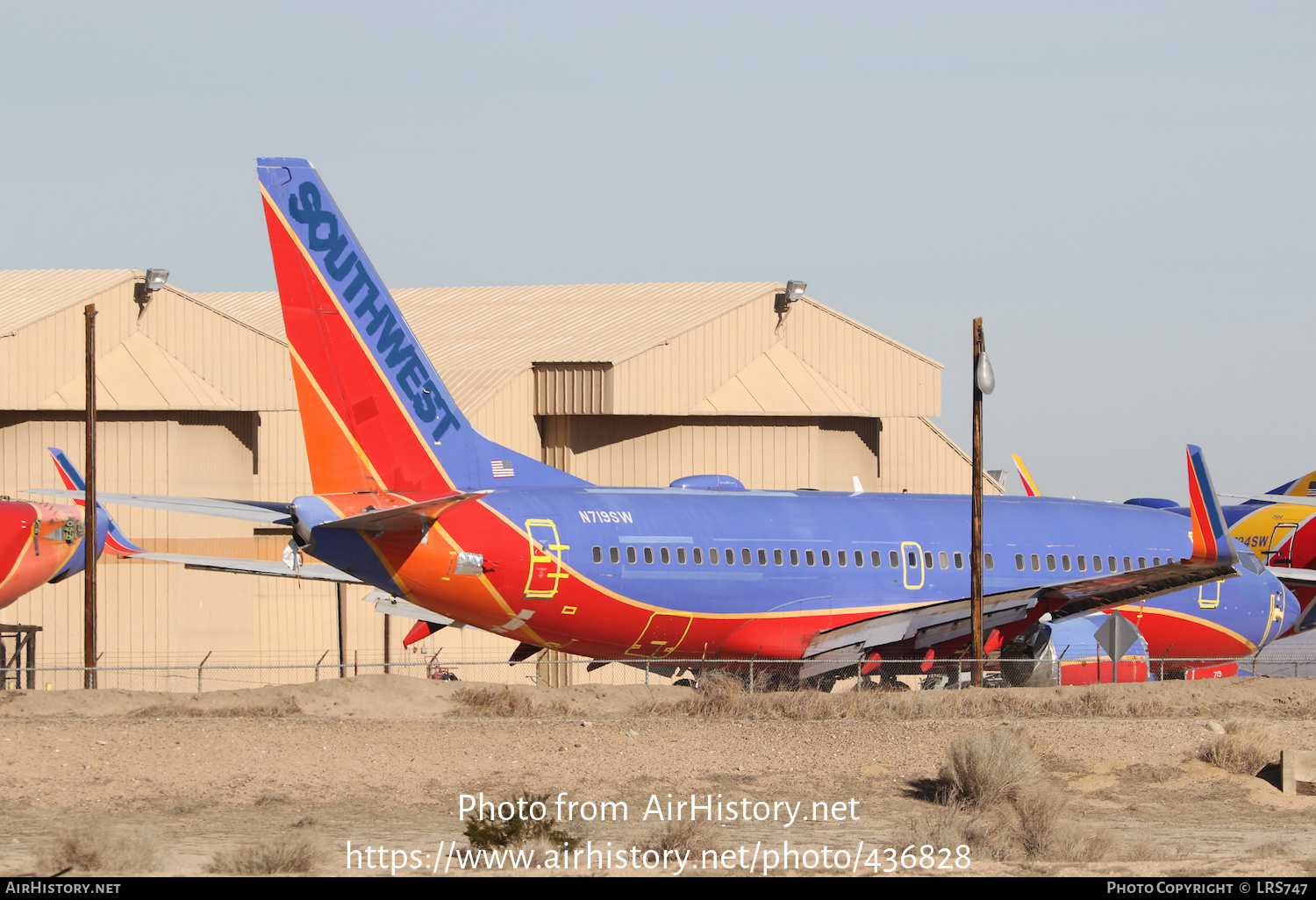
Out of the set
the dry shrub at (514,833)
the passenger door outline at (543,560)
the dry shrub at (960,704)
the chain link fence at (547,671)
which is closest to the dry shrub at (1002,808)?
the dry shrub at (960,704)

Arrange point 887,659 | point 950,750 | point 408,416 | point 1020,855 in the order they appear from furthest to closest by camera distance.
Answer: point 887,659, point 408,416, point 950,750, point 1020,855

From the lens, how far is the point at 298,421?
4588 cm

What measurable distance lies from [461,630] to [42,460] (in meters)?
12.1

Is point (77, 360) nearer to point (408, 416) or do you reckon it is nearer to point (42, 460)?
point (42, 460)

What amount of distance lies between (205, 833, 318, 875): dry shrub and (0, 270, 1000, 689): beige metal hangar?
26.5 m

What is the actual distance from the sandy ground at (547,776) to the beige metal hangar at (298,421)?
17086 mm

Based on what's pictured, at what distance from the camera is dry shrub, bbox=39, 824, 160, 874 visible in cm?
1431

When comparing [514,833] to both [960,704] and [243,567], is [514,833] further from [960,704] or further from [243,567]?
[243,567]

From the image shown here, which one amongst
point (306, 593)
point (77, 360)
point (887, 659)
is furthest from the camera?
point (306, 593)

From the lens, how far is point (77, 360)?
133ft

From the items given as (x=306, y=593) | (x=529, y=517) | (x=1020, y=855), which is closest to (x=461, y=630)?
(x=306, y=593)

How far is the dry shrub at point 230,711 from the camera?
23688mm

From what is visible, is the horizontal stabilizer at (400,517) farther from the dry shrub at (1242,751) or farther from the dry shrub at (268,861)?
the dry shrub at (1242,751)

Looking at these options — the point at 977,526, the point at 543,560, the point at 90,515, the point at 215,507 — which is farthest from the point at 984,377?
the point at 90,515
